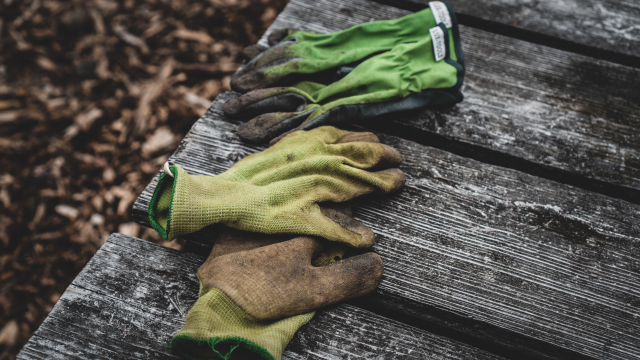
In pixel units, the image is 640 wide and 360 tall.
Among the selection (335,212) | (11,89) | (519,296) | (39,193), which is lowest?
(39,193)

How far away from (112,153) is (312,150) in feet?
6.56

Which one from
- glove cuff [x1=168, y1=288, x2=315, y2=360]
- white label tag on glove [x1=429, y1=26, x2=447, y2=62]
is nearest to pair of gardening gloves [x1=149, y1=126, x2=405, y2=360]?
glove cuff [x1=168, y1=288, x2=315, y2=360]

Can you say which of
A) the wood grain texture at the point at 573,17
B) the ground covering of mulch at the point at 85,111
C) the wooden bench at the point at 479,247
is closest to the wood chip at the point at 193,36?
the ground covering of mulch at the point at 85,111

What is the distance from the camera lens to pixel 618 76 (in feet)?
5.77

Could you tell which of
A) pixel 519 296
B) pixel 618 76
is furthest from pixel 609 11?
pixel 519 296

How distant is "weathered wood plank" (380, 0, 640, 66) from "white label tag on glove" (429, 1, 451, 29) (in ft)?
1.01

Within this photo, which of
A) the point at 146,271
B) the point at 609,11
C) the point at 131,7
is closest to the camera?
the point at 146,271

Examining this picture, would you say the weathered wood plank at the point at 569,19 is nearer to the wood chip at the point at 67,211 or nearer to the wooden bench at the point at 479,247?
the wooden bench at the point at 479,247

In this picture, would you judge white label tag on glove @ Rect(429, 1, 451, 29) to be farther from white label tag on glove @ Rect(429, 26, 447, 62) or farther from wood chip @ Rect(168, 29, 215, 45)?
wood chip @ Rect(168, 29, 215, 45)

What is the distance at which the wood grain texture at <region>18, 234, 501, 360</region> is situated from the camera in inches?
39.2

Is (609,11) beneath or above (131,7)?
above

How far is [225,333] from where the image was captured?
0.90 metres

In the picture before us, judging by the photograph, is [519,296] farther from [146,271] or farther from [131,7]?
[131,7]

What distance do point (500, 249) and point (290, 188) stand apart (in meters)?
0.70
